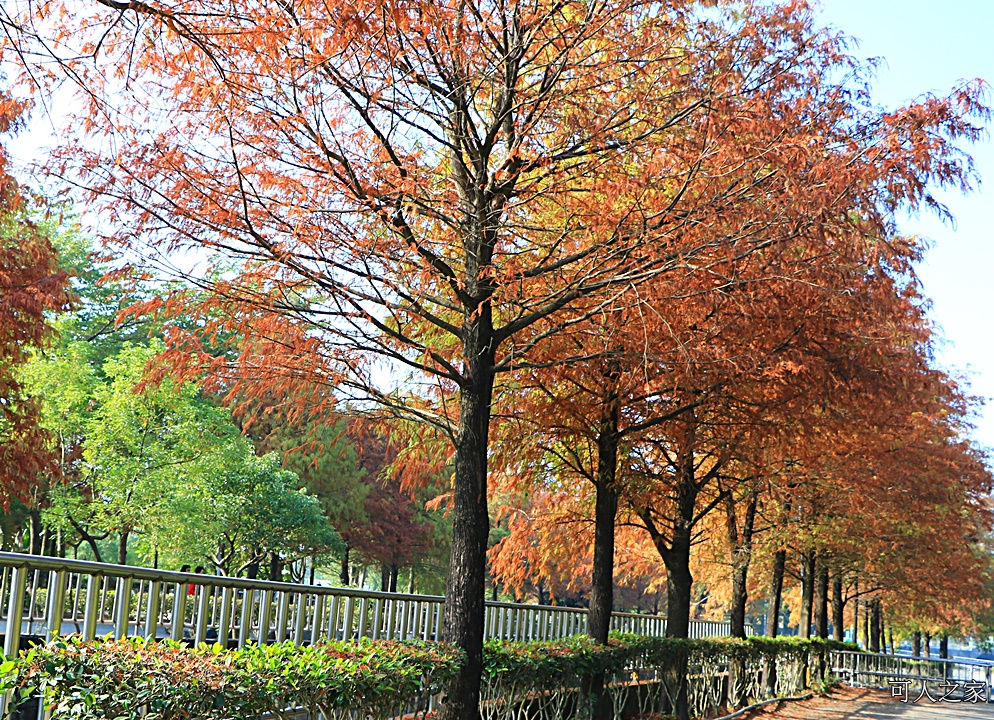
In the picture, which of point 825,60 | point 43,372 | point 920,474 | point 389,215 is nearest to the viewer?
point 389,215

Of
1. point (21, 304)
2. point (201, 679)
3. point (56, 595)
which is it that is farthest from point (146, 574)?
point (21, 304)

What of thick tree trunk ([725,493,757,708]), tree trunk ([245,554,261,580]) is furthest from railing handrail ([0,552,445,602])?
tree trunk ([245,554,261,580])

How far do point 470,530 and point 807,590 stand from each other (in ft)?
73.6

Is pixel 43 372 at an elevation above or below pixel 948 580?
above

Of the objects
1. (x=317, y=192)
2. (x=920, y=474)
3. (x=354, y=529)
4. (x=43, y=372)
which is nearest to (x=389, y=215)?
(x=317, y=192)

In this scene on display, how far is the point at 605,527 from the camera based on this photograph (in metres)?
12.3

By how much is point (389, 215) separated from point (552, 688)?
198 inches

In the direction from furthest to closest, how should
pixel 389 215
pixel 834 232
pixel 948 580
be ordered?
pixel 948 580 < pixel 834 232 < pixel 389 215

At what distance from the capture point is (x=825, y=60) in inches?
354

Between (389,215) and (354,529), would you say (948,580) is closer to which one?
(354,529)

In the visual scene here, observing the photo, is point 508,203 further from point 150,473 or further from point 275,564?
point 275,564

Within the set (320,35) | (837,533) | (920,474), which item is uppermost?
(320,35)

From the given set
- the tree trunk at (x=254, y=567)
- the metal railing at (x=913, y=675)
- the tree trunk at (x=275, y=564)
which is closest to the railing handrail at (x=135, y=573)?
the metal railing at (x=913, y=675)

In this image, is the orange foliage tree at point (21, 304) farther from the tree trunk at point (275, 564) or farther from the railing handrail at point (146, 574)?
the tree trunk at point (275, 564)
